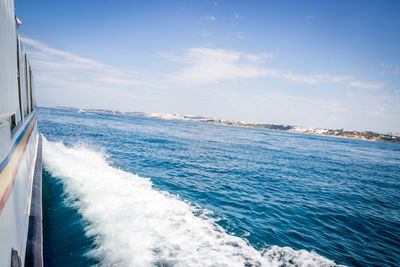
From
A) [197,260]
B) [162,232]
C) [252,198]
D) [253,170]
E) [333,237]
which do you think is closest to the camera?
[197,260]

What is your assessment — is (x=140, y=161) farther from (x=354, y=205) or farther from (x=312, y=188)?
(x=354, y=205)

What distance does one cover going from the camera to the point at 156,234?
5.11m

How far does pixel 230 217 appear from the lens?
22.9 ft

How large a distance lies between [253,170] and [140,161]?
9.39m

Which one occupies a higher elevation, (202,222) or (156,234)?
(156,234)

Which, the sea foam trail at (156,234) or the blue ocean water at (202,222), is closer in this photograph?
the sea foam trail at (156,234)

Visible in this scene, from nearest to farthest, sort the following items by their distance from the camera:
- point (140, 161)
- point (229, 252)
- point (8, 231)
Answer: point (8, 231) < point (229, 252) < point (140, 161)

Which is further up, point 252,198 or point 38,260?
point 38,260

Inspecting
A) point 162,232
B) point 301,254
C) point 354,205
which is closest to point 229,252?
point 162,232

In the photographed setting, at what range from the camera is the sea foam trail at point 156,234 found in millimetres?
4312

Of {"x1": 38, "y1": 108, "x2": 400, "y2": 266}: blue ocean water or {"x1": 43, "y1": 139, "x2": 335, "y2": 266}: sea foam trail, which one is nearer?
{"x1": 43, "y1": 139, "x2": 335, "y2": 266}: sea foam trail

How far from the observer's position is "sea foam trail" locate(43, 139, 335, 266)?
14.1ft

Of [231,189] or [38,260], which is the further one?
[231,189]

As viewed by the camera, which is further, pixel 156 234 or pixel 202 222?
pixel 202 222
